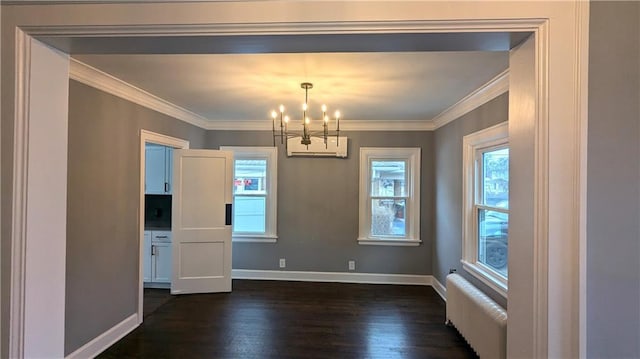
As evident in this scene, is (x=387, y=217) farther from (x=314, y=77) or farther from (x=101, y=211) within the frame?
(x=101, y=211)

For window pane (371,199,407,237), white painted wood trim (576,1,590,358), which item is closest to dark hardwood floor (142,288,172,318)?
window pane (371,199,407,237)

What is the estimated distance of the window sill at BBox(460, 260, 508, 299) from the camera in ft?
9.10

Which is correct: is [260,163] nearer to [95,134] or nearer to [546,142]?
[95,134]

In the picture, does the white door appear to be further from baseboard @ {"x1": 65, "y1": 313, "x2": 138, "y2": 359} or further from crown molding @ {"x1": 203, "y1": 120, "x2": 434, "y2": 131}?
baseboard @ {"x1": 65, "y1": 313, "x2": 138, "y2": 359}

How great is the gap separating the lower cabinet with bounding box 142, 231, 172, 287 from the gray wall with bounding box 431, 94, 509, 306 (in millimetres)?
3752

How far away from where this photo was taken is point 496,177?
10.5 ft

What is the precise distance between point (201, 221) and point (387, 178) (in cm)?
271

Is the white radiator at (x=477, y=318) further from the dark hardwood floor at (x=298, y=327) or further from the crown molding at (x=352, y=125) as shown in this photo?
the crown molding at (x=352, y=125)

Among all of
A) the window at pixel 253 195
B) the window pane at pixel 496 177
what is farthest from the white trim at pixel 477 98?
the window at pixel 253 195

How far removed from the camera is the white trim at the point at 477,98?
108 inches

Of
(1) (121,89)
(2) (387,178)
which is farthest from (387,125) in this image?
(1) (121,89)

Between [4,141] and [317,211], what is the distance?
13.2 ft

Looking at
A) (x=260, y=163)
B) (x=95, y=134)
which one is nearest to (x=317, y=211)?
(x=260, y=163)

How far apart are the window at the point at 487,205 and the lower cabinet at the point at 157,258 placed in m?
3.89
